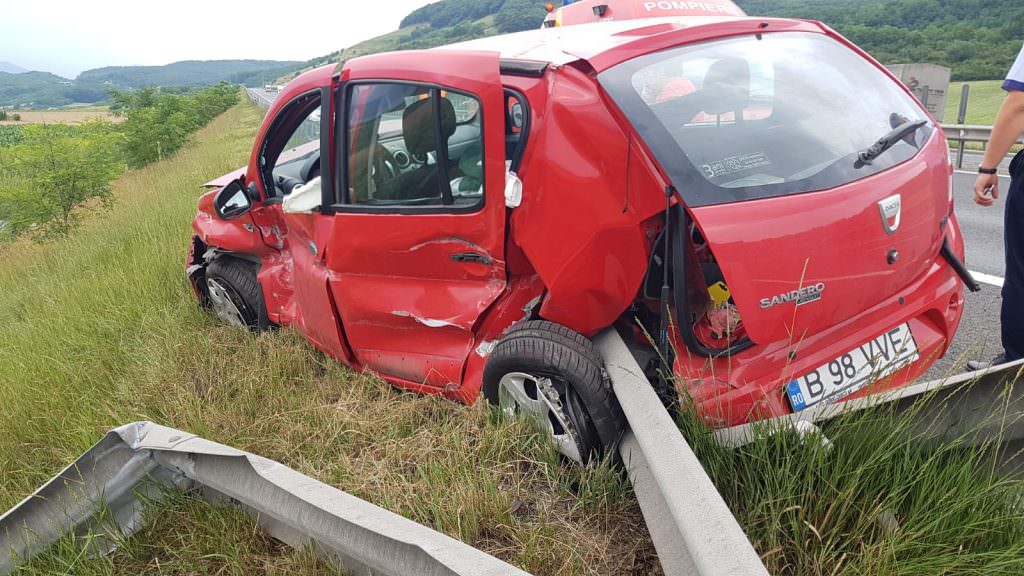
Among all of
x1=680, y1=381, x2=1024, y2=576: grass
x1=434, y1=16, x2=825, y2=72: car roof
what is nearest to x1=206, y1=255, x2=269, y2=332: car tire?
x1=434, y1=16, x2=825, y2=72: car roof

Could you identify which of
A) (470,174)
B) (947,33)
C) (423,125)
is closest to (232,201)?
(423,125)

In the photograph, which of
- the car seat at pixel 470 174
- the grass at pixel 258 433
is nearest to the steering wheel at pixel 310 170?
the grass at pixel 258 433

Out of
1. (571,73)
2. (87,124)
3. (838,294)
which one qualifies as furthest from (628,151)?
(87,124)

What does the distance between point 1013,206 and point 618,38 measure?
1810mm

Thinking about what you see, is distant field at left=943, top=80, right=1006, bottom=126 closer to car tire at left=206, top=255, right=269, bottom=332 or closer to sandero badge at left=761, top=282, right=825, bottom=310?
sandero badge at left=761, top=282, right=825, bottom=310

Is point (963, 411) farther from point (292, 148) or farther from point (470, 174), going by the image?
point (292, 148)

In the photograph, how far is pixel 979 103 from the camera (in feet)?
65.0

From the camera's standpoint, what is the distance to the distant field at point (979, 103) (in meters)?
16.7

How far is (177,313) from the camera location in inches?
181

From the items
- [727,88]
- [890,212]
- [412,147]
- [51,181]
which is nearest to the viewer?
[890,212]

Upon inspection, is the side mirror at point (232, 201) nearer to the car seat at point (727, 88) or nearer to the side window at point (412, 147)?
the side window at point (412, 147)

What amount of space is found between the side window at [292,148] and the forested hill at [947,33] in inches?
907

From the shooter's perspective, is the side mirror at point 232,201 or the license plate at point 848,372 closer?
the license plate at point 848,372

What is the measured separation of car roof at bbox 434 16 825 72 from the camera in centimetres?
253
